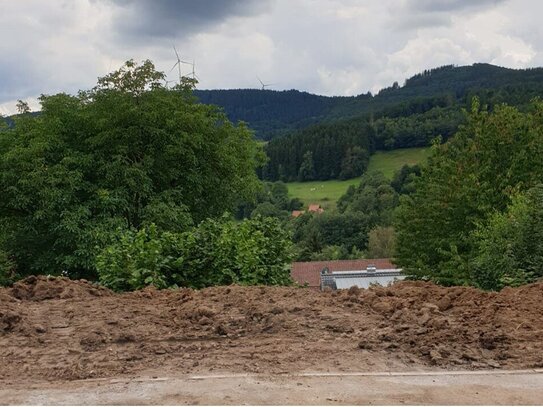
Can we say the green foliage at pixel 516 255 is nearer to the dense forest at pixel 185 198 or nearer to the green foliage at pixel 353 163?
the dense forest at pixel 185 198

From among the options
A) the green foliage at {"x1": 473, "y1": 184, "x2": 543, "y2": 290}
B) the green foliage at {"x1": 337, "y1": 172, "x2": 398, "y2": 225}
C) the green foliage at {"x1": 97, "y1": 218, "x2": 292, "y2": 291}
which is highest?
the green foliage at {"x1": 97, "y1": 218, "x2": 292, "y2": 291}

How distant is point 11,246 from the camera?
796 inches

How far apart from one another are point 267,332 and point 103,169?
46.5 ft

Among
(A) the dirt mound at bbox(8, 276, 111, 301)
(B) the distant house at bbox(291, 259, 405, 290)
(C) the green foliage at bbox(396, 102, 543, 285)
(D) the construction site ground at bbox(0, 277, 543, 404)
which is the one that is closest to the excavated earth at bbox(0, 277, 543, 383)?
(D) the construction site ground at bbox(0, 277, 543, 404)

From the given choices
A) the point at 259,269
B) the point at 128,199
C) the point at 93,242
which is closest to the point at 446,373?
the point at 259,269

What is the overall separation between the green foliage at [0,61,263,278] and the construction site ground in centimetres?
1091

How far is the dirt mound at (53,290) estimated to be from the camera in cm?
751

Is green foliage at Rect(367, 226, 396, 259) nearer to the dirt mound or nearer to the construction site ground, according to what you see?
the dirt mound

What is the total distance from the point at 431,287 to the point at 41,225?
1484 centimetres

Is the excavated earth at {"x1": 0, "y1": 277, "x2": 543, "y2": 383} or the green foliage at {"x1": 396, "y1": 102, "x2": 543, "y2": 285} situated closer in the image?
the excavated earth at {"x1": 0, "y1": 277, "x2": 543, "y2": 383}

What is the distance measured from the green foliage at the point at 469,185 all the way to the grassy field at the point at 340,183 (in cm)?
6461

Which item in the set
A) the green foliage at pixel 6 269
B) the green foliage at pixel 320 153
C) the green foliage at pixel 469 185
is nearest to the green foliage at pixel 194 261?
the green foliage at pixel 6 269

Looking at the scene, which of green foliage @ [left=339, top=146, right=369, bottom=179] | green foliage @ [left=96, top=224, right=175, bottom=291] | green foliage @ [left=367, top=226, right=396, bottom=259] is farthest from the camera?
green foliage @ [left=339, top=146, right=369, bottom=179]

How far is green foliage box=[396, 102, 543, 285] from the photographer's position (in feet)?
75.6
